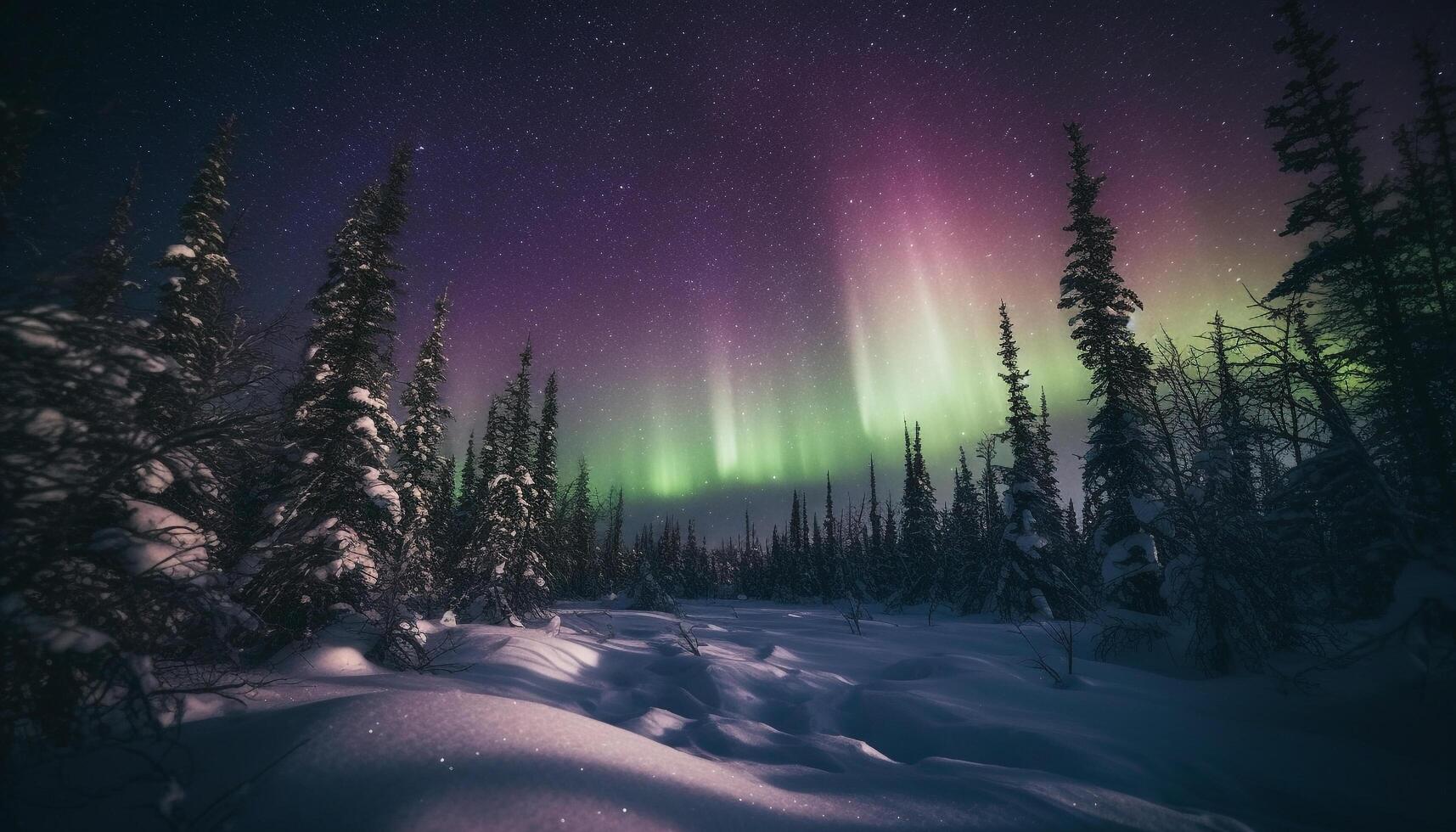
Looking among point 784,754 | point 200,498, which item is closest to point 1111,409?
point 784,754

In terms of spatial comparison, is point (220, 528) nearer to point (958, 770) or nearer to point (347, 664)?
point (347, 664)

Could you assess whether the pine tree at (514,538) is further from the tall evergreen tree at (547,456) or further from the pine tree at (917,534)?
the pine tree at (917,534)

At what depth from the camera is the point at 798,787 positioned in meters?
3.69

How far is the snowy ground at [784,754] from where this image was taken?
93.4 inches

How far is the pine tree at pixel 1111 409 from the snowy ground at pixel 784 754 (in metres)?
5.34

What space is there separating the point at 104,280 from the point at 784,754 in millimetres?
6958

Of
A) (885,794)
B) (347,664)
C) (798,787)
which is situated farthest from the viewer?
(347,664)

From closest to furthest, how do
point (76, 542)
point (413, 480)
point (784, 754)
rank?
point (76, 542) < point (784, 754) < point (413, 480)

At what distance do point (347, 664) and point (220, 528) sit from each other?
329 cm

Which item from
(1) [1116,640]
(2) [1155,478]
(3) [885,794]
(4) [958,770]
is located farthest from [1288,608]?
(3) [885,794]

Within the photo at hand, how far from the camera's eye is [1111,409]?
46.0ft

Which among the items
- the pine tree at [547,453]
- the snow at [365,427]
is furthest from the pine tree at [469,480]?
the snow at [365,427]

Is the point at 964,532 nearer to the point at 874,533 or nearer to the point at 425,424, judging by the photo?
the point at 874,533

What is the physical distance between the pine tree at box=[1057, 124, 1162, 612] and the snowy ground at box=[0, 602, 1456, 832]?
534cm
